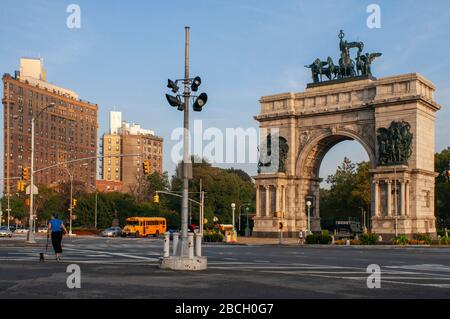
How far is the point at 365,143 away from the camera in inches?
2402

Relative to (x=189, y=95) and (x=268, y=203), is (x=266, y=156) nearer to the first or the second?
(x=268, y=203)

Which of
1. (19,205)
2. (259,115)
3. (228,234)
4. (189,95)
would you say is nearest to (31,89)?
(19,205)

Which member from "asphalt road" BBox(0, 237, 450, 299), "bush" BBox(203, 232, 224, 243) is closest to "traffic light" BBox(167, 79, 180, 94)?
"asphalt road" BBox(0, 237, 450, 299)

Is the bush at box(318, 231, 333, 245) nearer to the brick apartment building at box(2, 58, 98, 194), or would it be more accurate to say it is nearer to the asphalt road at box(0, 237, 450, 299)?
the asphalt road at box(0, 237, 450, 299)

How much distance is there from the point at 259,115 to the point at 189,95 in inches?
1919

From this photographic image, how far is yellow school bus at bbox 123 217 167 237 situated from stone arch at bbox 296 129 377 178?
2411 centimetres

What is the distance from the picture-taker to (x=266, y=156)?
67125 mm

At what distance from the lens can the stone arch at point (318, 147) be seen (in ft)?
205

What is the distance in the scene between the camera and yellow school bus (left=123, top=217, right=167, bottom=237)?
78.0m

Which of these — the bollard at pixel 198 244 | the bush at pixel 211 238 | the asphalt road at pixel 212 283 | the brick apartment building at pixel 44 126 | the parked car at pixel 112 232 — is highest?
the brick apartment building at pixel 44 126

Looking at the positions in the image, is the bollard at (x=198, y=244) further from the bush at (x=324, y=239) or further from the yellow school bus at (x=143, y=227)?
the yellow school bus at (x=143, y=227)

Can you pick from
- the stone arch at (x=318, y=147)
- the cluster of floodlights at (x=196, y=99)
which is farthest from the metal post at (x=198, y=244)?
the stone arch at (x=318, y=147)

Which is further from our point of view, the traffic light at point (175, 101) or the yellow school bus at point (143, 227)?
the yellow school bus at point (143, 227)

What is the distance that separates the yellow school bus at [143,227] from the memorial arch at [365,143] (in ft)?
61.9
